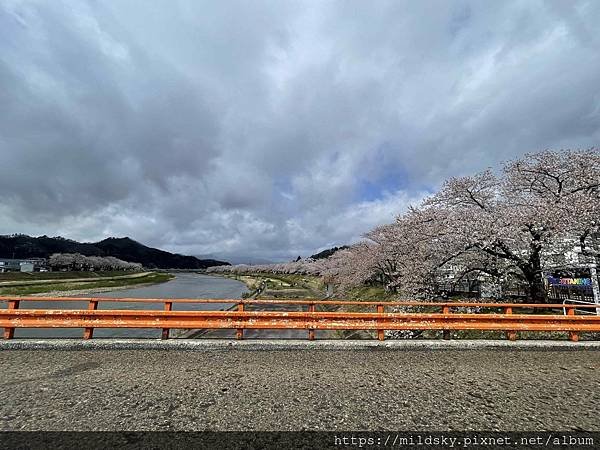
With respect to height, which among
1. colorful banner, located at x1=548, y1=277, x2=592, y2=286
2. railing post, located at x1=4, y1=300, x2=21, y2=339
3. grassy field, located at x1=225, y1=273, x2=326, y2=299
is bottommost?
grassy field, located at x1=225, y1=273, x2=326, y2=299

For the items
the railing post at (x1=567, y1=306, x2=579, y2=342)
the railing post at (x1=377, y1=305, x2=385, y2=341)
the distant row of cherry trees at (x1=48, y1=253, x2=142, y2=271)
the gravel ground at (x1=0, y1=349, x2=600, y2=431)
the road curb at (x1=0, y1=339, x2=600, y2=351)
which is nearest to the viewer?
the gravel ground at (x1=0, y1=349, x2=600, y2=431)

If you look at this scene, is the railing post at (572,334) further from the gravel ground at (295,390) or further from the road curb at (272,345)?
the gravel ground at (295,390)

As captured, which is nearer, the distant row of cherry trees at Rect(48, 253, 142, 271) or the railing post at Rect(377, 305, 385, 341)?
the railing post at Rect(377, 305, 385, 341)

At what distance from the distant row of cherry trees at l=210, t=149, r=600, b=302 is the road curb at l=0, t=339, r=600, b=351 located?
7092 mm

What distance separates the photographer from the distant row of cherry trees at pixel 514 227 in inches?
524

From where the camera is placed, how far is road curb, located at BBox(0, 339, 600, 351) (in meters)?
6.84

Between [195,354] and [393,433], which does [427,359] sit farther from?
[195,354]

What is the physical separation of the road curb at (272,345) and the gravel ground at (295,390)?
Answer: 0.26 m

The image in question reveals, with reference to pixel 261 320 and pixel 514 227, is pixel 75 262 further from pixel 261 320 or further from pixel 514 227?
pixel 514 227

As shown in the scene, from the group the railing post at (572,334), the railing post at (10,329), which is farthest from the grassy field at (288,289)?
the railing post at (10,329)

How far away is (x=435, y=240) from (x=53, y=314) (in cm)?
1576

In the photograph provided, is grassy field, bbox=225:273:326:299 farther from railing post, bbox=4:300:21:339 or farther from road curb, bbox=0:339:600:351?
railing post, bbox=4:300:21:339

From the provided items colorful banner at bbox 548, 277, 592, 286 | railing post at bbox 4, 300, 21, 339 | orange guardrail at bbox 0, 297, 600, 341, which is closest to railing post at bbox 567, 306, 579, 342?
orange guardrail at bbox 0, 297, 600, 341

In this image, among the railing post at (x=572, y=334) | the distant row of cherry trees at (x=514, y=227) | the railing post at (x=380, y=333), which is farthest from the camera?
the distant row of cherry trees at (x=514, y=227)
